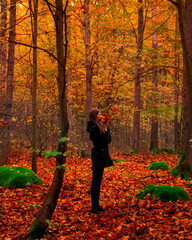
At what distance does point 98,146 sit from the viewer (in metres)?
4.68

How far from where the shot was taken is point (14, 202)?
17.2ft

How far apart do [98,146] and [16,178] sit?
310 centimetres

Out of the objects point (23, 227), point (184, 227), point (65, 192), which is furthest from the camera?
point (65, 192)

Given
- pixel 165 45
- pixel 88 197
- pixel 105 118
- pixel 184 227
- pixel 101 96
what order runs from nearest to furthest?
pixel 184 227 < pixel 105 118 < pixel 88 197 < pixel 165 45 < pixel 101 96

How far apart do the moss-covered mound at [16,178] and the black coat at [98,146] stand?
277 cm

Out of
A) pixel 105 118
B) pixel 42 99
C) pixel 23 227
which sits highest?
pixel 42 99

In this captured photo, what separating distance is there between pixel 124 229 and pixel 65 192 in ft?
8.52

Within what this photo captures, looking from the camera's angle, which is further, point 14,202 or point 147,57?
point 147,57

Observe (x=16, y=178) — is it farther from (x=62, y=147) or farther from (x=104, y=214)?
(x=62, y=147)

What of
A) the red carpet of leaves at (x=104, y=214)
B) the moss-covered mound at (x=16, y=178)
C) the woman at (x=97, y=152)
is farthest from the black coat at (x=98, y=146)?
the moss-covered mound at (x=16, y=178)

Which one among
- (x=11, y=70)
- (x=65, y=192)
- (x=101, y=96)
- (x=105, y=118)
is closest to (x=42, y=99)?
(x=11, y=70)

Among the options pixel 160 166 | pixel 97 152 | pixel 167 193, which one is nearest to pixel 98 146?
pixel 97 152

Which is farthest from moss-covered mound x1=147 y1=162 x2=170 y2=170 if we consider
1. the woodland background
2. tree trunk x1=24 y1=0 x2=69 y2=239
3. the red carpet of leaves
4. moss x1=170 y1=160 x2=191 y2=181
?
tree trunk x1=24 y1=0 x2=69 y2=239

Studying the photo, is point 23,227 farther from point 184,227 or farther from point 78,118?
point 78,118
